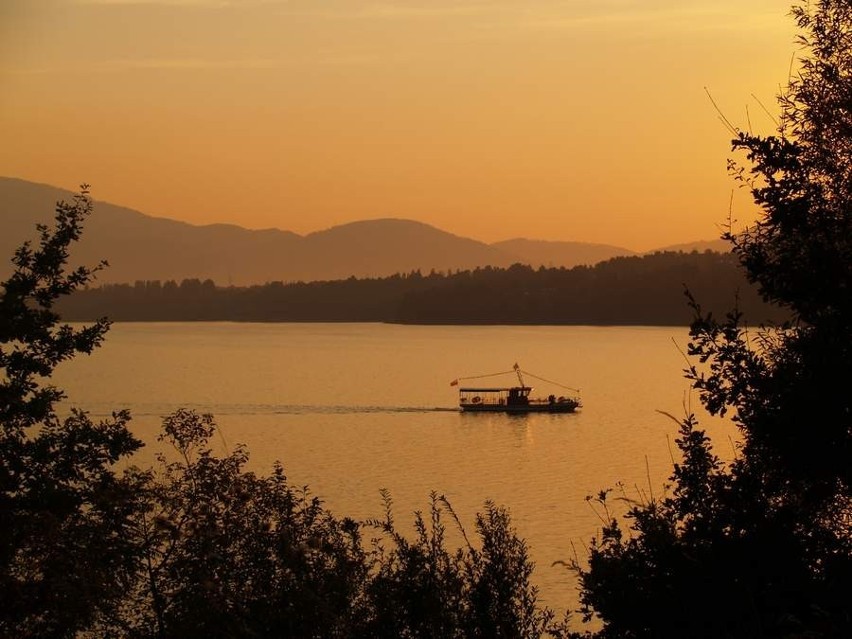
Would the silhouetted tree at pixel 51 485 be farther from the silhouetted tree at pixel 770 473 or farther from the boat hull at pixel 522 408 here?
the boat hull at pixel 522 408

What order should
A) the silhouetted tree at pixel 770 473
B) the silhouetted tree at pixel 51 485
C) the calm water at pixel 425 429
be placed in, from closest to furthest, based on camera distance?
1. the silhouetted tree at pixel 770 473
2. the silhouetted tree at pixel 51 485
3. the calm water at pixel 425 429

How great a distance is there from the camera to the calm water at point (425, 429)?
5559 centimetres

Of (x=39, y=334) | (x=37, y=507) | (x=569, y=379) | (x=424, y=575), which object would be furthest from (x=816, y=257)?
(x=569, y=379)

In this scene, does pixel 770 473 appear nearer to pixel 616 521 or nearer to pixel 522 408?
pixel 616 521

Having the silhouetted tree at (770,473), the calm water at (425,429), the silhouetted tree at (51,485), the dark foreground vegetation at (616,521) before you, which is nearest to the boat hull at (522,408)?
the calm water at (425,429)

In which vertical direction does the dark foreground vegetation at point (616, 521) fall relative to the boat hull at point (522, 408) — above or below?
above

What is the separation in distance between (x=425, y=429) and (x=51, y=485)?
76.4 metres

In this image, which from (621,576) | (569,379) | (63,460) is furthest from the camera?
(569,379)

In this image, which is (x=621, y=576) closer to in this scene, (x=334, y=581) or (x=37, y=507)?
(x=334, y=581)

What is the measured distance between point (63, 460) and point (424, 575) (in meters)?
8.77

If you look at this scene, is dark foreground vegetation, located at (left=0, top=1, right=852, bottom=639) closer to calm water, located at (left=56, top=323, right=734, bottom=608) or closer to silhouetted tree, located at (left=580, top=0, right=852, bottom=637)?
silhouetted tree, located at (left=580, top=0, right=852, bottom=637)

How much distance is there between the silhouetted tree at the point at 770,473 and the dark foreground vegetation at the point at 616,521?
0.03 meters

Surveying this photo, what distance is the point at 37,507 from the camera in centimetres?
2038

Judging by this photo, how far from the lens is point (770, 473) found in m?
13.5
